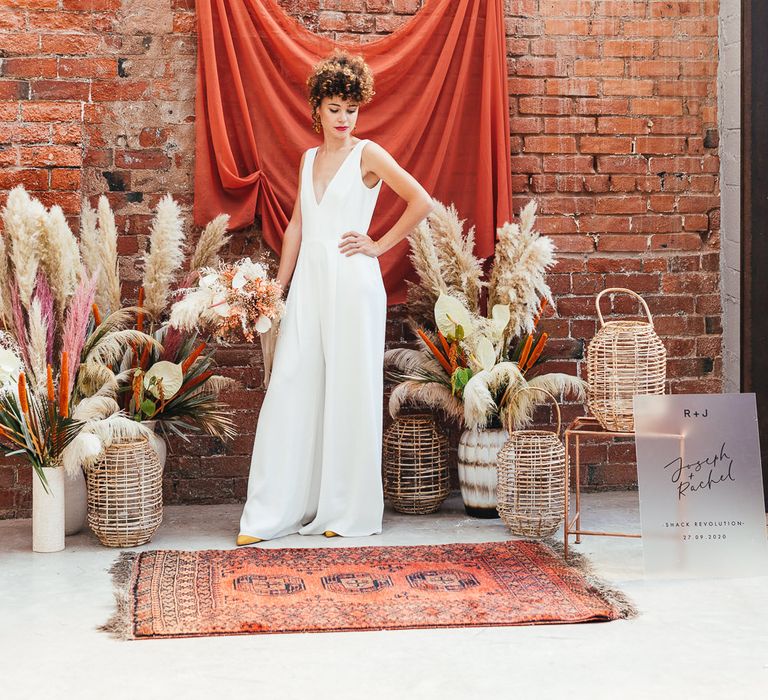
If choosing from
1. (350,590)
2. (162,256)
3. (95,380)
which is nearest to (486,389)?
(350,590)

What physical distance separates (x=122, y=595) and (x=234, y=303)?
1.09 m

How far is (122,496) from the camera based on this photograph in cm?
361

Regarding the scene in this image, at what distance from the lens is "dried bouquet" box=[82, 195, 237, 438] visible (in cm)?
381

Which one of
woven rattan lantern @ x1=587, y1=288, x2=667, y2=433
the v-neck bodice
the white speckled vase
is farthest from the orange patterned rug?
the v-neck bodice

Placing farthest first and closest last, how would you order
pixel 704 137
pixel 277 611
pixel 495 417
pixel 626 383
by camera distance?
pixel 704 137 → pixel 495 417 → pixel 626 383 → pixel 277 611

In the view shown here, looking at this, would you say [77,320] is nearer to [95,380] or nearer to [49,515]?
[95,380]

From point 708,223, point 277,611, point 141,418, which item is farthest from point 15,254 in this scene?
point 708,223

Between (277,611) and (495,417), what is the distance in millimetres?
1492

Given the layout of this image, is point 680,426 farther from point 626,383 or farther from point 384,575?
point 384,575

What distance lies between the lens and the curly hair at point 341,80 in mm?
3789

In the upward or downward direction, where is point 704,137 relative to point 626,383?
upward

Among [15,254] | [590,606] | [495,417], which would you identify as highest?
[15,254]

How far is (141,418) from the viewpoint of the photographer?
385 cm

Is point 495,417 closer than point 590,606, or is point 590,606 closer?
point 590,606
